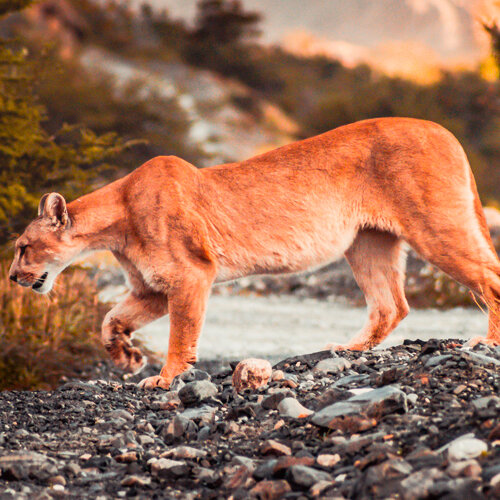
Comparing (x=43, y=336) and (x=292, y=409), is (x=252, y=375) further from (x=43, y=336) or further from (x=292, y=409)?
(x=43, y=336)

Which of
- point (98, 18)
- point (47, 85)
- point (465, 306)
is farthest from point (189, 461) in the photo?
point (98, 18)

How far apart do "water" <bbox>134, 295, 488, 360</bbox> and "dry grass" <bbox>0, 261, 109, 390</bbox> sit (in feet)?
2.27

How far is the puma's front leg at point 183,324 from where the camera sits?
209 inches

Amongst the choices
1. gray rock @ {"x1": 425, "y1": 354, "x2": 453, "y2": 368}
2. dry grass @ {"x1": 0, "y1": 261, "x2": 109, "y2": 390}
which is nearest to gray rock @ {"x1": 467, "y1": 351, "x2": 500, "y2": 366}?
gray rock @ {"x1": 425, "y1": 354, "x2": 453, "y2": 368}

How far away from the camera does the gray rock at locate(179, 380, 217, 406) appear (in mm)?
4672

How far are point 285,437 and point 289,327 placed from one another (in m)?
6.44

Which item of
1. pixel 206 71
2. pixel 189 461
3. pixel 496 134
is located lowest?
pixel 189 461

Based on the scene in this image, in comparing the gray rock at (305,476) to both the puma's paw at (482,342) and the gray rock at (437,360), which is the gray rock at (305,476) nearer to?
the gray rock at (437,360)

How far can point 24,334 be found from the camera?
7.12 metres

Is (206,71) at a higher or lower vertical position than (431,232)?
higher

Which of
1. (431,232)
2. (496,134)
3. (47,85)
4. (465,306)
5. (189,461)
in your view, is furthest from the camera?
(496,134)

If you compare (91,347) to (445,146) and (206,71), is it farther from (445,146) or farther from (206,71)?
(206,71)

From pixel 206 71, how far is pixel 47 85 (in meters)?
18.2

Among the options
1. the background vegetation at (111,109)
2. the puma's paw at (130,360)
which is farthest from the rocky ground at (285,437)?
the background vegetation at (111,109)
